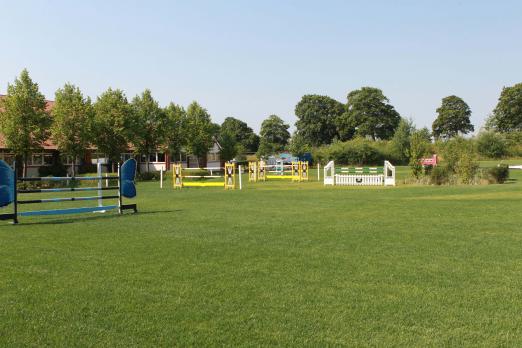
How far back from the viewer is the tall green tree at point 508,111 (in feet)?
333

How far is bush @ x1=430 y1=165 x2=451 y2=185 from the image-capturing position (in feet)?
87.7

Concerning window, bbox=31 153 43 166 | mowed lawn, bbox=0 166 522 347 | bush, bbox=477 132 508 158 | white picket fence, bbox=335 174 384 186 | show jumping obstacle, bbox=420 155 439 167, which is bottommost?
mowed lawn, bbox=0 166 522 347

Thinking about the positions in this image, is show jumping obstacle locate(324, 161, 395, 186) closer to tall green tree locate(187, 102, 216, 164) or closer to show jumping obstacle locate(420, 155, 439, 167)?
show jumping obstacle locate(420, 155, 439, 167)

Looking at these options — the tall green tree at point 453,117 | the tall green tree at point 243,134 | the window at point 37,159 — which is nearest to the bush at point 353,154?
the window at point 37,159

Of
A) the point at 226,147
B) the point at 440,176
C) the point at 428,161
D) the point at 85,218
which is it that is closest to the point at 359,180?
the point at 440,176

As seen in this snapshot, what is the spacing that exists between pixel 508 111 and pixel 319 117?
3884 centimetres

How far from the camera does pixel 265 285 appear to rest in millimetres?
5402

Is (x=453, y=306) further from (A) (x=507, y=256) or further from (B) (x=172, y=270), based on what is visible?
(B) (x=172, y=270)

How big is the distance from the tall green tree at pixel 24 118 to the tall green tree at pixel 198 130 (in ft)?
66.0

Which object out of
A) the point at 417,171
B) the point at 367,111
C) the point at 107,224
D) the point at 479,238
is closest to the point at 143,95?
the point at 417,171

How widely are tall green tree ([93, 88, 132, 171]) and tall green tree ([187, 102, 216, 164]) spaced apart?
41.2ft

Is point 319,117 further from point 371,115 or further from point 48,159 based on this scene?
point 48,159

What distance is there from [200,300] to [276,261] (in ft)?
6.54

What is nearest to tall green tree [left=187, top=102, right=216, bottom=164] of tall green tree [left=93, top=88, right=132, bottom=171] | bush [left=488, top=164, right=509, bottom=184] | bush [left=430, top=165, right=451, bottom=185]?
tall green tree [left=93, top=88, right=132, bottom=171]
